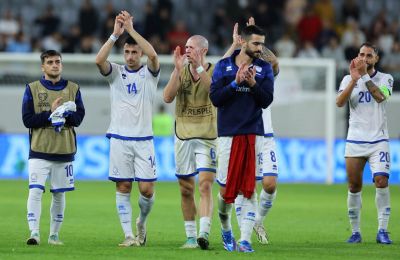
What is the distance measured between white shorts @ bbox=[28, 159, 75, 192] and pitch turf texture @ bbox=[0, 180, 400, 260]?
0.69 m

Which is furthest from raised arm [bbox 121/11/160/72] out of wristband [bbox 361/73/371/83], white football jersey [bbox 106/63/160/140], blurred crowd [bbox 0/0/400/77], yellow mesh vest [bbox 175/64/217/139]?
blurred crowd [bbox 0/0/400/77]

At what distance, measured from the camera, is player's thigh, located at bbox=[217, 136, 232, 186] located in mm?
12172

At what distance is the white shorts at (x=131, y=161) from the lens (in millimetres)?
13062

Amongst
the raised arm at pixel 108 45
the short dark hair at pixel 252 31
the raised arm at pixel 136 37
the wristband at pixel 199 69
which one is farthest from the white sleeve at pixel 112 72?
the short dark hair at pixel 252 31

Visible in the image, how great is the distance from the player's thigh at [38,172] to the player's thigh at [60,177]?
9 cm

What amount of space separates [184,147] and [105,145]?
12.6 meters

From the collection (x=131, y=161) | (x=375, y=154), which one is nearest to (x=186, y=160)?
(x=131, y=161)


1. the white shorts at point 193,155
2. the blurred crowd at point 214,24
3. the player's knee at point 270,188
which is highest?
the blurred crowd at point 214,24

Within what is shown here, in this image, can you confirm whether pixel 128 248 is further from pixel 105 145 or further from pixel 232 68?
pixel 105 145

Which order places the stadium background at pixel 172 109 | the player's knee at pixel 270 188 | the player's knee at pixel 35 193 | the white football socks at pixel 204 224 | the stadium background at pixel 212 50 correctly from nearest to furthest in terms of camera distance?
the white football socks at pixel 204 224 → the player's knee at pixel 35 193 → the stadium background at pixel 172 109 → the player's knee at pixel 270 188 → the stadium background at pixel 212 50

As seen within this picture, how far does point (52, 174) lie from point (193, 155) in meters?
1.69

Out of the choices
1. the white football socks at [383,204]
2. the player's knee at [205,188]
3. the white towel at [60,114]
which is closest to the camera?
the player's knee at [205,188]

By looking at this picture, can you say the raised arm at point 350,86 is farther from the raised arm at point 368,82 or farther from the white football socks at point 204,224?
the white football socks at point 204,224

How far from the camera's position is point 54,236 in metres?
13.1
